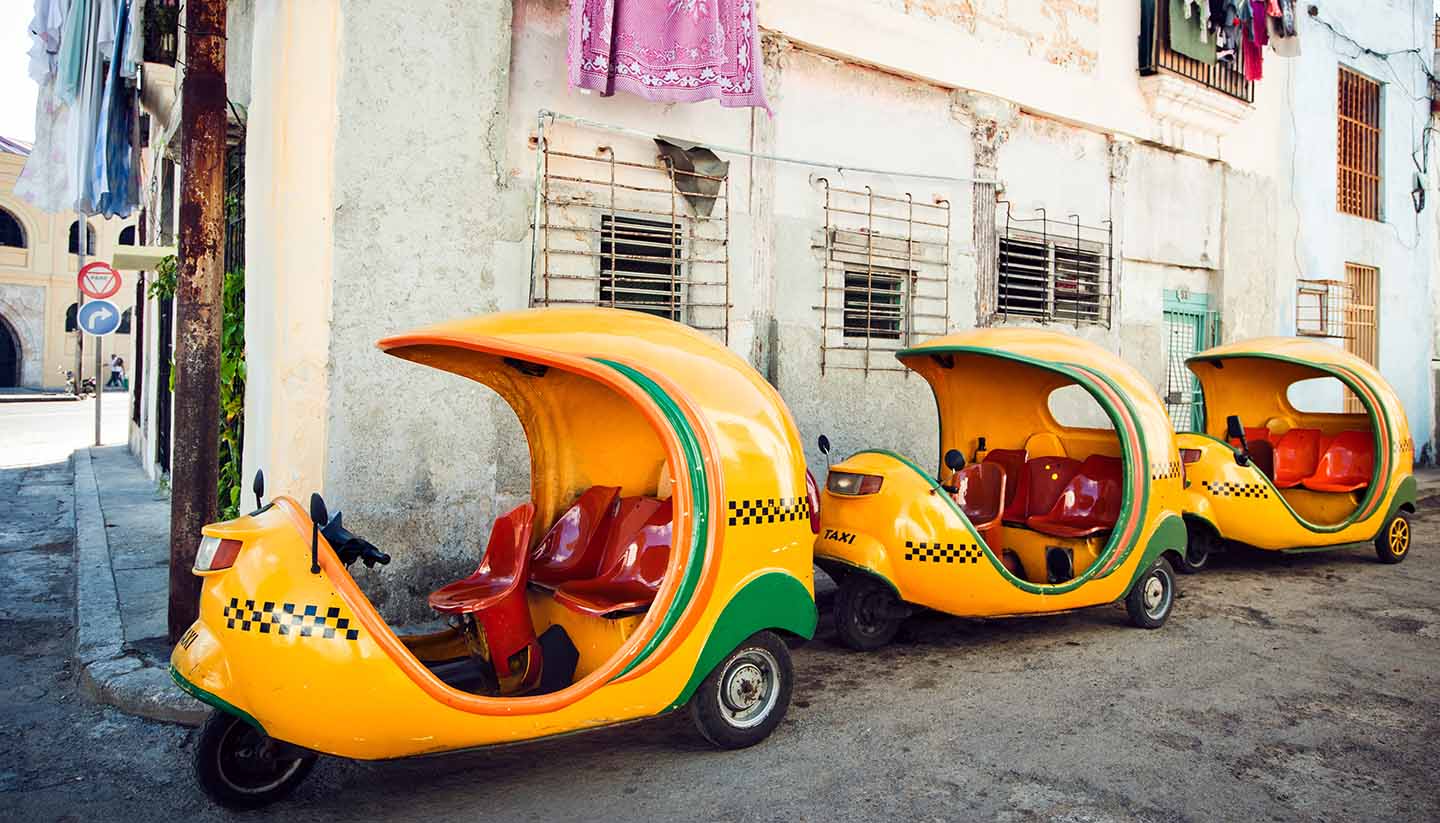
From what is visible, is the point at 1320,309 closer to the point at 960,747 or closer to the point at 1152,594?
the point at 1152,594

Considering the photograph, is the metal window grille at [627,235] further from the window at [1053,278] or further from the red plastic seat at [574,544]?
the window at [1053,278]

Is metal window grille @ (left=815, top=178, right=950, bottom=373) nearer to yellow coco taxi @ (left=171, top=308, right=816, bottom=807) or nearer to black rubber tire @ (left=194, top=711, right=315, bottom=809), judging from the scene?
yellow coco taxi @ (left=171, top=308, right=816, bottom=807)

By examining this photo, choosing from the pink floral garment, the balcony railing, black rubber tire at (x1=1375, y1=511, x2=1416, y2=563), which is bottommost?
black rubber tire at (x1=1375, y1=511, x2=1416, y2=563)

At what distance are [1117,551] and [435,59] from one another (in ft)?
16.7

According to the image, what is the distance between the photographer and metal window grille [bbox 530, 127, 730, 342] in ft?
22.5

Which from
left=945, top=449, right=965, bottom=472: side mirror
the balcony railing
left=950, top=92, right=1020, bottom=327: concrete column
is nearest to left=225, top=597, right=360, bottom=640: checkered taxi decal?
left=945, top=449, right=965, bottom=472: side mirror

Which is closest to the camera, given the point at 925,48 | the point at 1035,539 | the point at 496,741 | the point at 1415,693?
the point at 496,741

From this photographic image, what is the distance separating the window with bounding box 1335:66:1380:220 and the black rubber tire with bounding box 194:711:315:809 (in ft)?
52.1

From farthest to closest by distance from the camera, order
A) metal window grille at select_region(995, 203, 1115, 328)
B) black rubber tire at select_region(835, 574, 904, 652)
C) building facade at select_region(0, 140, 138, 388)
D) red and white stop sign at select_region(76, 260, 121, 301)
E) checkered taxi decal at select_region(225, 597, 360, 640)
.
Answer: building facade at select_region(0, 140, 138, 388), red and white stop sign at select_region(76, 260, 121, 301), metal window grille at select_region(995, 203, 1115, 328), black rubber tire at select_region(835, 574, 904, 652), checkered taxi decal at select_region(225, 597, 360, 640)

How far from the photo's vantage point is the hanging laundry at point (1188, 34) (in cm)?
1135

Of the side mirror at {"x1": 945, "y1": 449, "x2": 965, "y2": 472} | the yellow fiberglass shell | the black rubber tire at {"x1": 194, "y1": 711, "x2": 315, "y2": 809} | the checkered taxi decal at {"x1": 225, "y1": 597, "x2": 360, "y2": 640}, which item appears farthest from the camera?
the side mirror at {"x1": 945, "y1": 449, "x2": 965, "y2": 472}

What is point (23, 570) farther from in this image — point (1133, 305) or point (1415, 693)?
point (1133, 305)

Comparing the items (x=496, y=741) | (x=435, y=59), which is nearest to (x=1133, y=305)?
(x=435, y=59)

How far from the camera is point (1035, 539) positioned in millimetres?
6473
